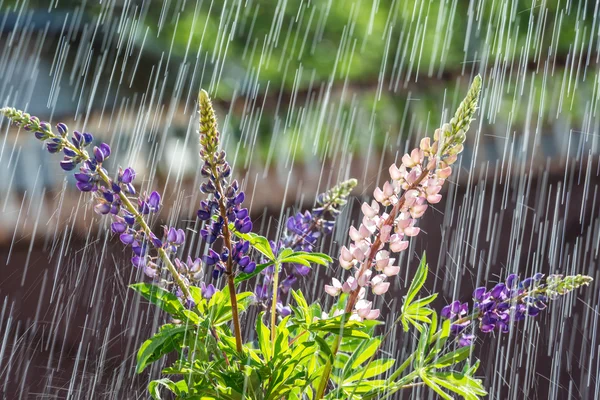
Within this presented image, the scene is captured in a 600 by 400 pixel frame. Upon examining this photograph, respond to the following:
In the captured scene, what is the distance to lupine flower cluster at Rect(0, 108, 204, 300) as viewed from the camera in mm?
945

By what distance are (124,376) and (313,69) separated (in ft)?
14.9

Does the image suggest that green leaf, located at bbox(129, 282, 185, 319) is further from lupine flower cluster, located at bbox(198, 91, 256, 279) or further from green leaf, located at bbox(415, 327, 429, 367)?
green leaf, located at bbox(415, 327, 429, 367)

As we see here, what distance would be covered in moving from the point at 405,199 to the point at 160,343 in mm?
350

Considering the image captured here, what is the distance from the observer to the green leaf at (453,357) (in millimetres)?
959

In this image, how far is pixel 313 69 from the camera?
5.80 m

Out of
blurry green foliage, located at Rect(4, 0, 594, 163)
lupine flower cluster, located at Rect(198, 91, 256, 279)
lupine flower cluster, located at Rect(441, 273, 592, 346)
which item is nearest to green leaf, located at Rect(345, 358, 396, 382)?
lupine flower cluster, located at Rect(441, 273, 592, 346)

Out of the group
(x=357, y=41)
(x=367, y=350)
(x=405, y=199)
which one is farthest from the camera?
(x=357, y=41)

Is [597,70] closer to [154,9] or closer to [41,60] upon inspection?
[154,9]

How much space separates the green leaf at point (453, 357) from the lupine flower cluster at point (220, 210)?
0.26 m

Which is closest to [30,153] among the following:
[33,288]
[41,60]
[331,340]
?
[33,288]

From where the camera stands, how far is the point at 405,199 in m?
0.91

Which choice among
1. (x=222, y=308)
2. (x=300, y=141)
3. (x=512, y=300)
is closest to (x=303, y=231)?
(x=222, y=308)

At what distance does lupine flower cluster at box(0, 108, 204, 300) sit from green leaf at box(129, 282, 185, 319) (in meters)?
0.02

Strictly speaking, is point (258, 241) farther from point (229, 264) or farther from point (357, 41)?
point (357, 41)
